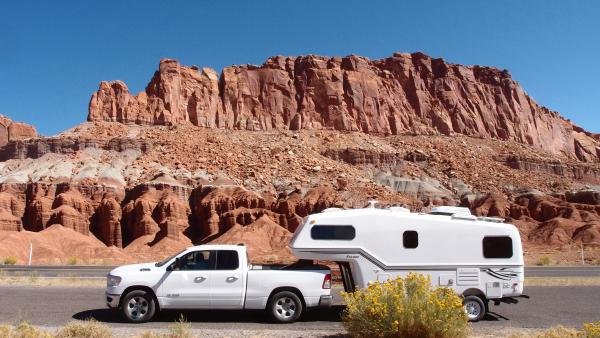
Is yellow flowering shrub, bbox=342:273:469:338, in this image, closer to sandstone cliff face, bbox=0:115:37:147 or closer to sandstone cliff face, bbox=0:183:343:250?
sandstone cliff face, bbox=0:183:343:250

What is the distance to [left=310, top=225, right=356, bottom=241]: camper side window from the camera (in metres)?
12.9

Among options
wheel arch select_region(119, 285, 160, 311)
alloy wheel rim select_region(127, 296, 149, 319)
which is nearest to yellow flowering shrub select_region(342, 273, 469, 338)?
wheel arch select_region(119, 285, 160, 311)

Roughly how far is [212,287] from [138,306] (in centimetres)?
183

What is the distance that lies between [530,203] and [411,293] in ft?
247

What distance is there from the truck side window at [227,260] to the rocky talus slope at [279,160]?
2231cm

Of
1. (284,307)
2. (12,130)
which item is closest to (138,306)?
(284,307)

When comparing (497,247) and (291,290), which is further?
(497,247)

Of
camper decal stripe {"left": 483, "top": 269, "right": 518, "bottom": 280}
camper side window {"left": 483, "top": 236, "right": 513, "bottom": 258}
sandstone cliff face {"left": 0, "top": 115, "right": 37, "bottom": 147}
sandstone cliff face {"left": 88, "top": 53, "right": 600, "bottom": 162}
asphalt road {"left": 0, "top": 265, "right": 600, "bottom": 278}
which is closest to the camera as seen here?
camper decal stripe {"left": 483, "top": 269, "right": 518, "bottom": 280}

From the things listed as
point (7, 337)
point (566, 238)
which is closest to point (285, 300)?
point (7, 337)

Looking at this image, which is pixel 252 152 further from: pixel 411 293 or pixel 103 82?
pixel 411 293

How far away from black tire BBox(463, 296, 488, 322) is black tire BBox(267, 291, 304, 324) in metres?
4.25

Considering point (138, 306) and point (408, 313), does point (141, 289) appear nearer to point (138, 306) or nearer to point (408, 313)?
point (138, 306)

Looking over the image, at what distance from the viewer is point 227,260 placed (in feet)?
41.5

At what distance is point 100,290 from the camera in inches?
769
